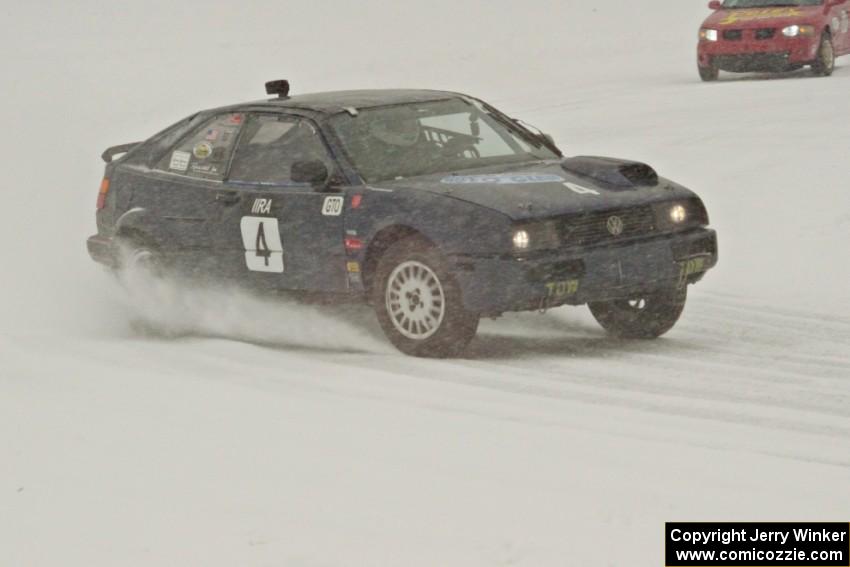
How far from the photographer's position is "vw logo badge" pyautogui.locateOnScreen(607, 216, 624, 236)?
8930mm

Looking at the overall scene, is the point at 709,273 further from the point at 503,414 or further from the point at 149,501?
the point at 149,501

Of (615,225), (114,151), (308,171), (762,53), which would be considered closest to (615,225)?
(615,225)

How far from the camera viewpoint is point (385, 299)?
359 inches

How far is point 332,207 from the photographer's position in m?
9.35

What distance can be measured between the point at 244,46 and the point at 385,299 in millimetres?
20964

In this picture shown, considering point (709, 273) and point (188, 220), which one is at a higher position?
point (188, 220)

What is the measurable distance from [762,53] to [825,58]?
37.2 inches

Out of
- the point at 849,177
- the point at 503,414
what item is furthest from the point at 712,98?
the point at 503,414

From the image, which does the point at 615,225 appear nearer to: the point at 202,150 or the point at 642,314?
the point at 642,314

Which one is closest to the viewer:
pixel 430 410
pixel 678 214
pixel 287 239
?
pixel 430 410

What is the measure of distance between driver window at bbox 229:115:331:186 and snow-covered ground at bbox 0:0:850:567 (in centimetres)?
76

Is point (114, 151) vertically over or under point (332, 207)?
over

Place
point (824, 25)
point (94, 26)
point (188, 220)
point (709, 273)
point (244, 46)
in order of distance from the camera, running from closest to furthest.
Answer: point (188, 220)
point (709, 273)
point (824, 25)
point (244, 46)
point (94, 26)

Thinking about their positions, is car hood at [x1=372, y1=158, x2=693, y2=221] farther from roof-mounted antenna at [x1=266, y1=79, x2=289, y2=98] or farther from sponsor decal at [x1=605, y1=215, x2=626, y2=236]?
roof-mounted antenna at [x1=266, y1=79, x2=289, y2=98]
